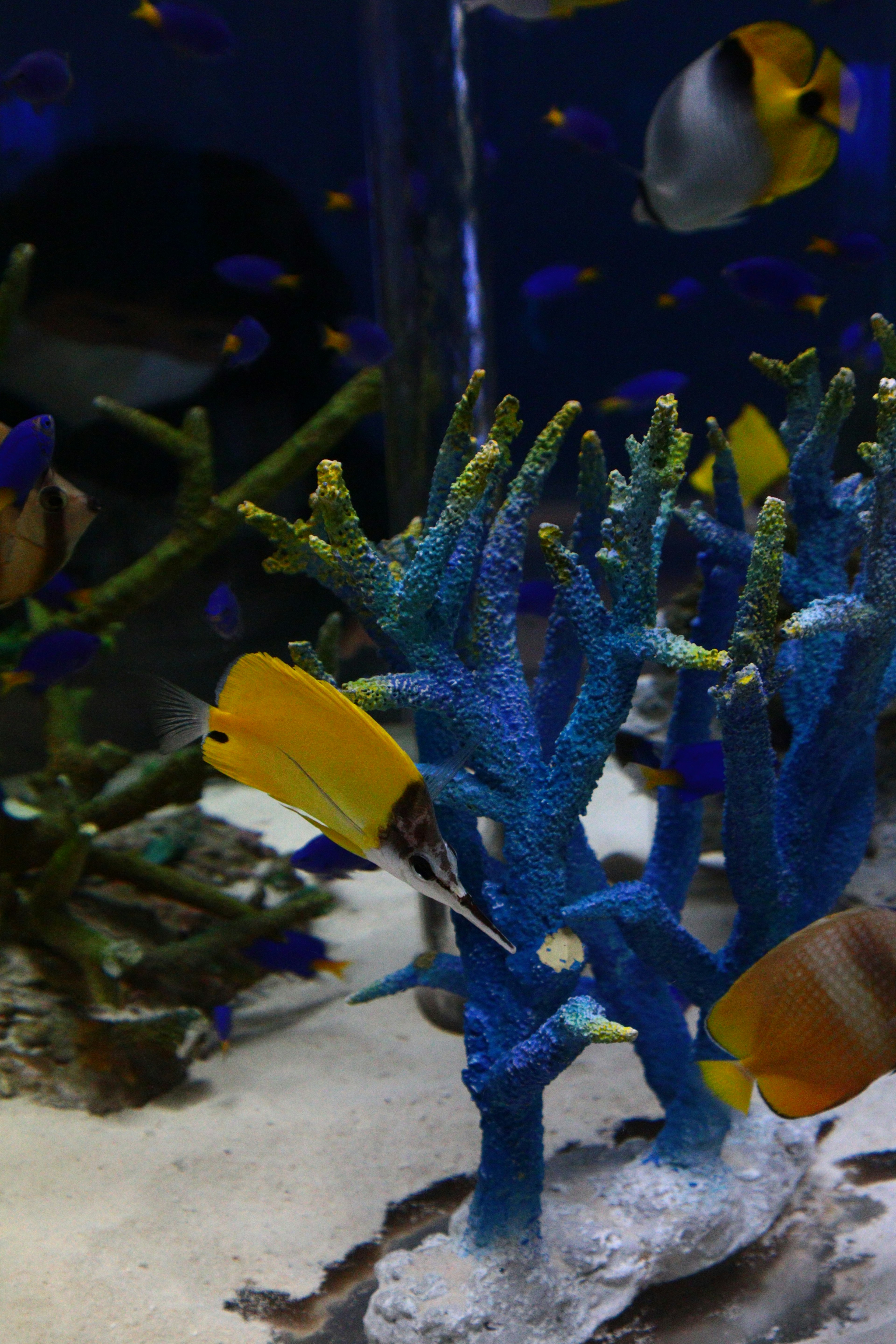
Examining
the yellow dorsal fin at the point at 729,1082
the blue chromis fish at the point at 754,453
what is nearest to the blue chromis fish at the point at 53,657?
the yellow dorsal fin at the point at 729,1082

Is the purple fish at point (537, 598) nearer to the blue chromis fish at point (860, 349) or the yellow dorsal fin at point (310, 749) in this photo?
the yellow dorsal fin at point (310, 749)

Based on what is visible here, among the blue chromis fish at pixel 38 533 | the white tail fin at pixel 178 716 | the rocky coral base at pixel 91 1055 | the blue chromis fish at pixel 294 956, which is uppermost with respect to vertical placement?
the blue chromis fish at pixel 38 533

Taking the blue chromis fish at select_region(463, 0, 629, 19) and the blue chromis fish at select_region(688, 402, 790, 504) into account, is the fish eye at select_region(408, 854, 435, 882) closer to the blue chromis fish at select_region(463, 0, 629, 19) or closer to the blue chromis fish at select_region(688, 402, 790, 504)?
the blue chromis fish at select_region(463, 0, 629, 19)

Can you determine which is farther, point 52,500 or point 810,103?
point 810,103

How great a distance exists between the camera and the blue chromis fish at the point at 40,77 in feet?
10.3

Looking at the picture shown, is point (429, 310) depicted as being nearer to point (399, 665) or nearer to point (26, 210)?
point (399, 665)

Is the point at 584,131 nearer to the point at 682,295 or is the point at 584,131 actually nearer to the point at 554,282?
the point at 554,282

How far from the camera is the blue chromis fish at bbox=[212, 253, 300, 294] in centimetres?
381

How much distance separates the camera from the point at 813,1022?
4.53ft

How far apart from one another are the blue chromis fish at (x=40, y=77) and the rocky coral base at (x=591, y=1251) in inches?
141

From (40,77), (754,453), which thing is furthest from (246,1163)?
(40,77)

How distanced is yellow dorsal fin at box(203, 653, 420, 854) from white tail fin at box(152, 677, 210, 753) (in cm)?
2

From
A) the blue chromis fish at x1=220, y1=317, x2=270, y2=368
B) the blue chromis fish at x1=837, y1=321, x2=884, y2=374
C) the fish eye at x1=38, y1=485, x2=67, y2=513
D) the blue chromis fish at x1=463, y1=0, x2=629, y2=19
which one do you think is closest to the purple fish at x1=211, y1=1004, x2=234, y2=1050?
the fish eye at x1=38, y1=485, x2=67, y2=513

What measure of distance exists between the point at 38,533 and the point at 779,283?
122 inches
